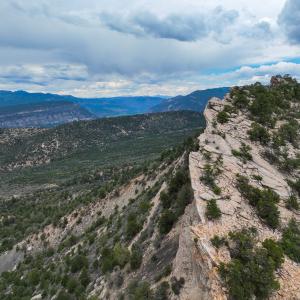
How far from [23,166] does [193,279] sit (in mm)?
178397

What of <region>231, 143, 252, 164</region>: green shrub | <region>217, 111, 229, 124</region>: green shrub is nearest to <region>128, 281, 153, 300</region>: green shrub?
<region>231, 143, 252, 164</region>: green shrub

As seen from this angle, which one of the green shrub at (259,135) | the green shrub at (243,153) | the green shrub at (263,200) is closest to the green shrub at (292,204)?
the green shrub at (263,200)

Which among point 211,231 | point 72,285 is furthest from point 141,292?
point 72,285

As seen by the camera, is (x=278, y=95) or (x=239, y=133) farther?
(x=278, y=95)

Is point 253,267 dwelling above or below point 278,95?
below

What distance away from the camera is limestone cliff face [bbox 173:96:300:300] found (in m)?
17.2

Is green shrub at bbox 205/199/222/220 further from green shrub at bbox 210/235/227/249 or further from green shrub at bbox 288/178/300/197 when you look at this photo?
green shrub at bbox 288/178/300/197

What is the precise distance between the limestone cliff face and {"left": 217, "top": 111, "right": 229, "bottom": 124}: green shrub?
5.01 feet

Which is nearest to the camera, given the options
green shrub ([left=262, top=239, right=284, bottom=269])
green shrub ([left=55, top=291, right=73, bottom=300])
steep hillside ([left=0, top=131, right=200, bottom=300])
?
green shrub ([left=262, top=239, right=284, bottom=269])

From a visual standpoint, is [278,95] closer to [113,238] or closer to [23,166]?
[113,238]

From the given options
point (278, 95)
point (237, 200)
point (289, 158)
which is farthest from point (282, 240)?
point (278, 95)

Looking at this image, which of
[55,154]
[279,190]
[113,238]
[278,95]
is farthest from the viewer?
[55,154]

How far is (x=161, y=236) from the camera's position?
23.6 metres

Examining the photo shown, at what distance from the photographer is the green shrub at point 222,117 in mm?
33312
